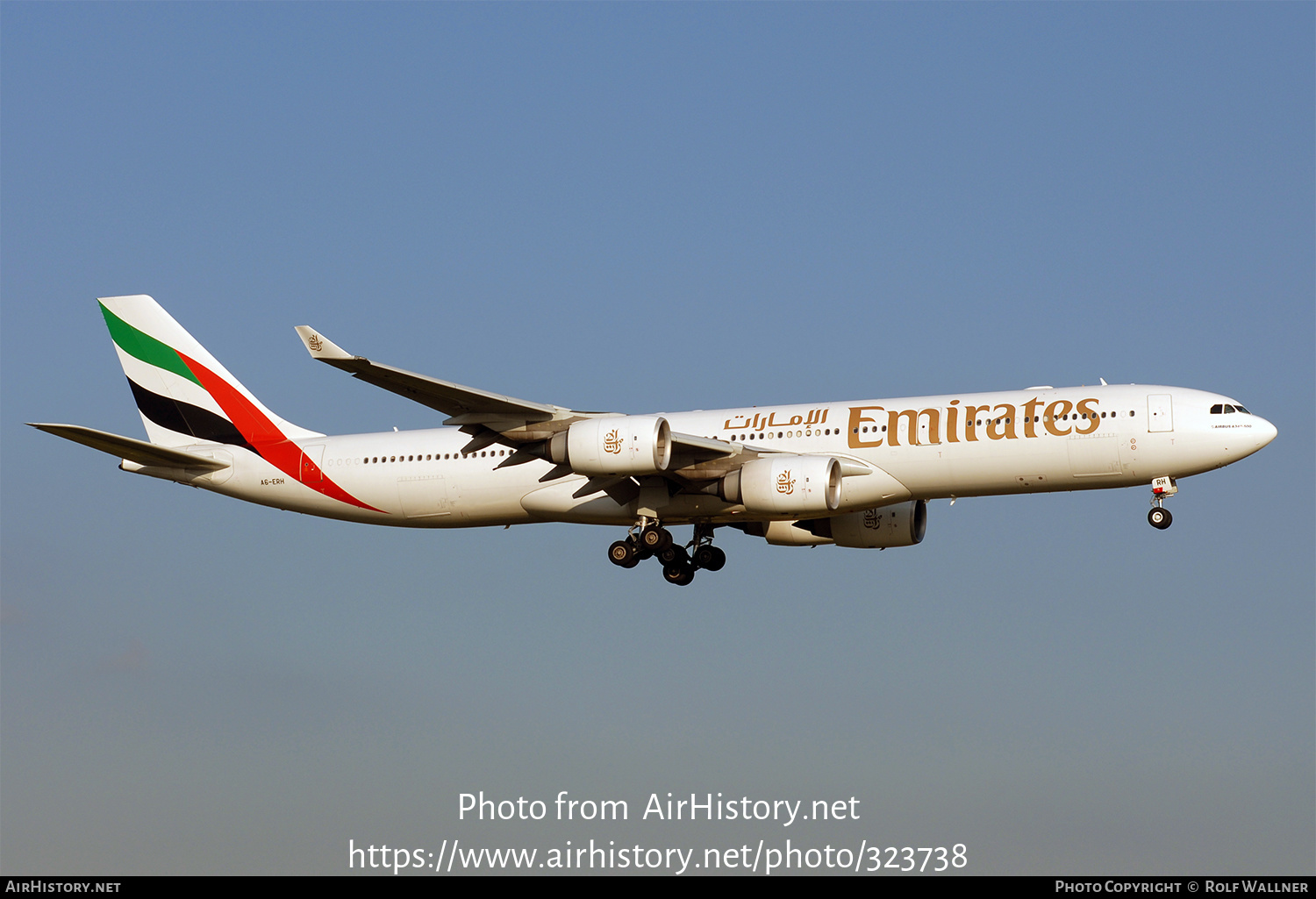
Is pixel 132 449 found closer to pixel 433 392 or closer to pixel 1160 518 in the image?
pixel 433 392

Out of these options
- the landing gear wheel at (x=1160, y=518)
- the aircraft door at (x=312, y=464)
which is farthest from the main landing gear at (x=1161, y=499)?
the aircraft door at (x=312, y=464)

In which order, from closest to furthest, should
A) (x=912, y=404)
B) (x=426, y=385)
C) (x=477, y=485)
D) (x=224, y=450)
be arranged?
(x=426, y=385)
(x=912, y=404)
(x=477, y=485)
(x=224, y=450)

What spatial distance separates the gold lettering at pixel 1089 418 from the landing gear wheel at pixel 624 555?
12.1m

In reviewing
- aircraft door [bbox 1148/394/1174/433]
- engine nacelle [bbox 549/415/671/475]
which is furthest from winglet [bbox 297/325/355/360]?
aircraft door [bbox 1148/394/1174/433]

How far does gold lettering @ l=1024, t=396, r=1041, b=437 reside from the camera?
3956 centimetres

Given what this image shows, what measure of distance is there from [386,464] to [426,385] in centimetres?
722

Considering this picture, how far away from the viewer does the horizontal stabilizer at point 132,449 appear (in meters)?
39.7

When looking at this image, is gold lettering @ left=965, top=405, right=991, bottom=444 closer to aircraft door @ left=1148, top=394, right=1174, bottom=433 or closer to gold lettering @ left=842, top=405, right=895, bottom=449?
gold lettering @ left=842, top=405, right=895, bottom=449

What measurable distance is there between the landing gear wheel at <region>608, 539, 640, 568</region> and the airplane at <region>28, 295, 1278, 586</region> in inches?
2.2

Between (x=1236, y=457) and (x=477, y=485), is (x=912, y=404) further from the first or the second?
(x=477, y=485)

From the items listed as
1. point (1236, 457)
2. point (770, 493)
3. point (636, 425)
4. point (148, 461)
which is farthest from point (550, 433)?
point (1236, 457)

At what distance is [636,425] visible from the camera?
1554 inches

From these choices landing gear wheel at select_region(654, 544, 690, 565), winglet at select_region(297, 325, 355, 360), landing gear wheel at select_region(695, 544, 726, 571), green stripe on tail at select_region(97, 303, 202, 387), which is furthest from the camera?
green stripe on tail at select_region(97, 303, 202, 387)

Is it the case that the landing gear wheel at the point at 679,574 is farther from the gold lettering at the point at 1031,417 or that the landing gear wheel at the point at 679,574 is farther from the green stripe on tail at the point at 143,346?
the green stripe on tail at the point at 143,346
